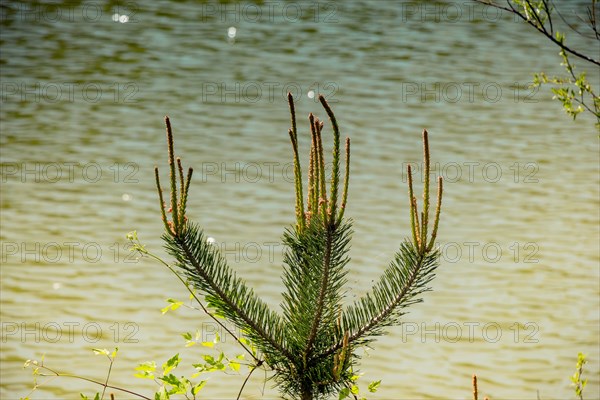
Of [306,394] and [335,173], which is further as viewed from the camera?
[306,394]

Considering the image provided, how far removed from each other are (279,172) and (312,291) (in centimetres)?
436

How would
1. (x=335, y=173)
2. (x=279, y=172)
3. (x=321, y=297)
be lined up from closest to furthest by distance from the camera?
(x=335, y=173) < (x=321, y=297) < (x=279, y=172)


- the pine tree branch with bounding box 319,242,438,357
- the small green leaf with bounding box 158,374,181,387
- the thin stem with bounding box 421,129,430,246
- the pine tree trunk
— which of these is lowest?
the pine tree trunk

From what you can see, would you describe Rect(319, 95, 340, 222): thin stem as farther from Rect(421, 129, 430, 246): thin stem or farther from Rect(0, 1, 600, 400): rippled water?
Rect(0, 1, 600, 400): rippled water

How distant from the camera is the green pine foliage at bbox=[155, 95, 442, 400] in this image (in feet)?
4.88

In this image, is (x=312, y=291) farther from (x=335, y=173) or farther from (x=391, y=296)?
(x=335, y=173)

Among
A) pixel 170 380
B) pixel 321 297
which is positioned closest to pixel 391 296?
pixel 321 297

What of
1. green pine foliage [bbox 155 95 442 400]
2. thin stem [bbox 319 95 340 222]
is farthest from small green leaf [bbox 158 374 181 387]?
thin stem [bbox 319 95 340 222]

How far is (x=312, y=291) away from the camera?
154 cm

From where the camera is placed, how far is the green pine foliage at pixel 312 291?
149 centimetres

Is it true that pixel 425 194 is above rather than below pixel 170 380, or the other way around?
above

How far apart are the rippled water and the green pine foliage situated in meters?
1.06

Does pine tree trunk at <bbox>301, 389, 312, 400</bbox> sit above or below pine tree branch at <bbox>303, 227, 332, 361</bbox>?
below

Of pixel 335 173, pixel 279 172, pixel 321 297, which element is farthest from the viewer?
pixel 279 172
